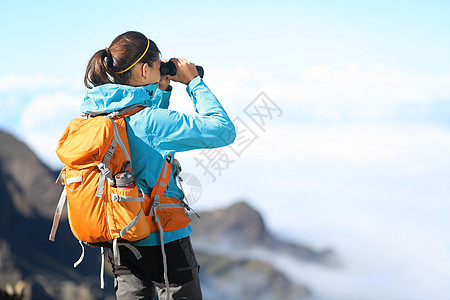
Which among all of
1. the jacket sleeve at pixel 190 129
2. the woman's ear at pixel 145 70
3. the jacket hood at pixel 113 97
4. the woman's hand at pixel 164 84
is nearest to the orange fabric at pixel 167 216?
the jacket sleeve at pixel 190 129

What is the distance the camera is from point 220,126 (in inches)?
79.3

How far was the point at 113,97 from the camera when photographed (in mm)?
1999

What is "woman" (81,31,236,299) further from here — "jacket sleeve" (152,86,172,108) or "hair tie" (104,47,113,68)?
"jacket sleeve" (152,86,172,108)

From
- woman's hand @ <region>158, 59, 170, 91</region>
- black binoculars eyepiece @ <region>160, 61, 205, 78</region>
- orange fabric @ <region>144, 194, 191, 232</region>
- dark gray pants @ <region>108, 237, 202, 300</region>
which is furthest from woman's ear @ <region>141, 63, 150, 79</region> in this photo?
dark gray pants @ <region>108, 237, 202, 300</region>

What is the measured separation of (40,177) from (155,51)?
886 cm

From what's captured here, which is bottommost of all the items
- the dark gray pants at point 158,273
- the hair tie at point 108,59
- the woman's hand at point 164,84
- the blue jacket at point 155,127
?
the dark gray pants at point 158,273

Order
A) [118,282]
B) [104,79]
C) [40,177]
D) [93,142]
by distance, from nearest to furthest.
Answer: [93,142] < [104,79] < [118,282] < [40,177]

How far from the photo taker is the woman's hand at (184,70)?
222 cm

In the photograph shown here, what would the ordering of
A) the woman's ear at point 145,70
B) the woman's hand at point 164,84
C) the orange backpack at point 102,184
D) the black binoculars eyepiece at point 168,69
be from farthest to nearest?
the woman's hand at point 164,84 → the black binoculars eyepiece at point 168,69 → the woman's ear at point 145,70 → the orange backpack at point 102,184

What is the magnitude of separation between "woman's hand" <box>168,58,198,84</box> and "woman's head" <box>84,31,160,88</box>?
189 mm

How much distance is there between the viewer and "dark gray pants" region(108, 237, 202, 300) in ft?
7.06

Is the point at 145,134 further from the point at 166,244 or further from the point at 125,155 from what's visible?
the point at 166,244

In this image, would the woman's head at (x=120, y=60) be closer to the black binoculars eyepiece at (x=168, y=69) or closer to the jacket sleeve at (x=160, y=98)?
the black binoculars eyepiece at (x=168, y=69)

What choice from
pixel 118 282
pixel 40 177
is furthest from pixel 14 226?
pixel 118 282
